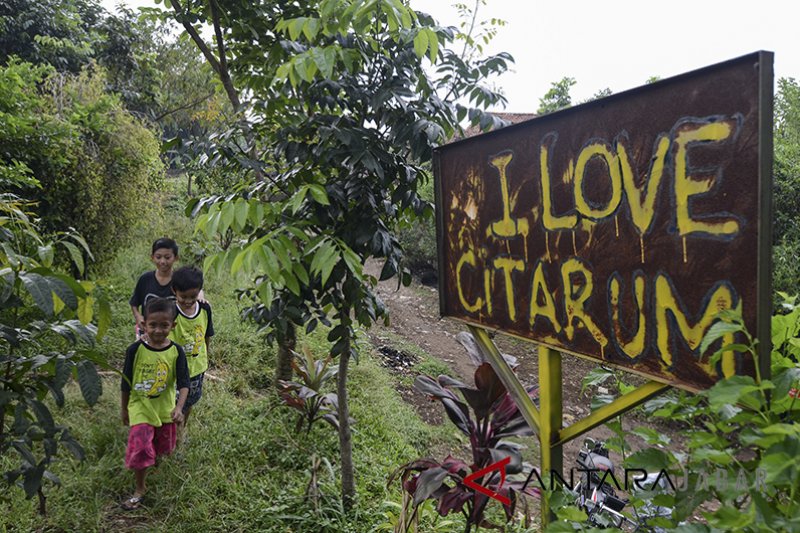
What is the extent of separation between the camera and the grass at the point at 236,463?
2.12m

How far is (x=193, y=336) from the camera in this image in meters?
2.62

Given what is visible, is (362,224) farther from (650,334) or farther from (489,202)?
(650,334)

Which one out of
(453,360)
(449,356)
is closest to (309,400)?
(453,360)

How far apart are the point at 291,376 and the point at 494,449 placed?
2.12 meters

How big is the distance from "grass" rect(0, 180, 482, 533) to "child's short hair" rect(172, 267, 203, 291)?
0.80 ft

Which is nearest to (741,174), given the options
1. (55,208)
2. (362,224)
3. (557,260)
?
(557,260)

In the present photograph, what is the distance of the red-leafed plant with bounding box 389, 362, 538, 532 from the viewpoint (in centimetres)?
155

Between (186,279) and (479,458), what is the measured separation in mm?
1802

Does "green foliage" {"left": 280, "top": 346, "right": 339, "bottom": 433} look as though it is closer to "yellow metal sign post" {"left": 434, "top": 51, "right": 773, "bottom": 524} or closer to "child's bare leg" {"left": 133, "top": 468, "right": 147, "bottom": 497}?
"child's bare leg" {"left": 133, "top": 468, "right": 147, "bottom": 497}

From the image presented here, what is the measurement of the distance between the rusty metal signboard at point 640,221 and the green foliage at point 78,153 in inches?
141

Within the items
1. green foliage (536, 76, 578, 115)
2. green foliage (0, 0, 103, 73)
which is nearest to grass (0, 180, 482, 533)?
green foliage (0, 0, 103, 73)

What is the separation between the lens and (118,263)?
5.28 meters

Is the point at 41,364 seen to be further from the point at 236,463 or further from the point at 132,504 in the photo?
the point at 236,463

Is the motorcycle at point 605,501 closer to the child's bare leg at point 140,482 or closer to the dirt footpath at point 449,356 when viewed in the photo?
the dirt footpath at point 449,356
